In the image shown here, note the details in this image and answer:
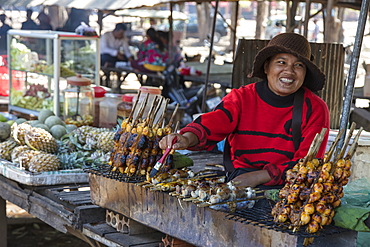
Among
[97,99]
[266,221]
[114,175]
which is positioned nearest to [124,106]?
[97,99]

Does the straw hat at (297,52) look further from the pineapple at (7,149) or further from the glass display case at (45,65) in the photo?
the glass display case at (45,65)

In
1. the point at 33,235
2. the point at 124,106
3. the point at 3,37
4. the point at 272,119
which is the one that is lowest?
the point at 33,235

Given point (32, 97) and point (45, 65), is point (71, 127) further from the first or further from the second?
point (32, 97)

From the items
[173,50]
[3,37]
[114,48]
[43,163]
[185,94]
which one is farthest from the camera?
[114,48]

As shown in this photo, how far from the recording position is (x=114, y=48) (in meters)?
12.6

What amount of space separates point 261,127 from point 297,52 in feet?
1.52

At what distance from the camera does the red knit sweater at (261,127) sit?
279cm

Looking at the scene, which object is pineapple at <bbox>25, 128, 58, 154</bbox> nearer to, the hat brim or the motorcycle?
the hat brim

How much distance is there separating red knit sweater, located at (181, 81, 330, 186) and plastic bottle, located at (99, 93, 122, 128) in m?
2.67

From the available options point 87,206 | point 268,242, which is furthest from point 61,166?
point 268,242

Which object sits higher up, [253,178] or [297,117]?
[297,117]

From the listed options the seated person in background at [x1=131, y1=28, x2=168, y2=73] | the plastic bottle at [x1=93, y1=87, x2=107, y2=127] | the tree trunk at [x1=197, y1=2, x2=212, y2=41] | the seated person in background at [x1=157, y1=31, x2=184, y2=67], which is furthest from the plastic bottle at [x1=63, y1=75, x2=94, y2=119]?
the tree trunk at [x1=197, y1=2, x2=212, y2=41]

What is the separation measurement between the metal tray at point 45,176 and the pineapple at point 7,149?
0.35 meters

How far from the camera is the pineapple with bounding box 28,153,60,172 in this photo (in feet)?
12.6
